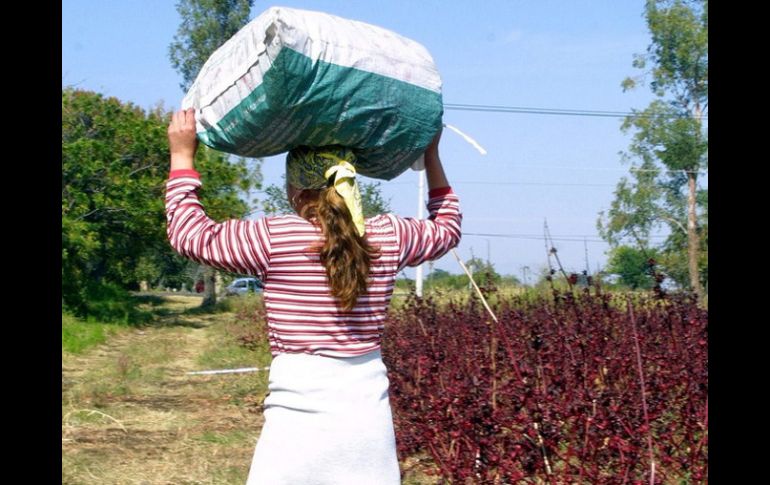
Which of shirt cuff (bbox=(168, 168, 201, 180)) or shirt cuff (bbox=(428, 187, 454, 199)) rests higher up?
shirt cuff (bbox=(168, 168, 201, 180))

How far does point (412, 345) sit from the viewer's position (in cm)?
688

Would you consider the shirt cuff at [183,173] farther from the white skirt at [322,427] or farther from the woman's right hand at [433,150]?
the woman's right hand at [433,150]

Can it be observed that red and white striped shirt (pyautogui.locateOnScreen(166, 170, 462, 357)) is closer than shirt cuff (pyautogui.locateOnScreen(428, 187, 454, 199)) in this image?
Yes

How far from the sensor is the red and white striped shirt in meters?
2.29

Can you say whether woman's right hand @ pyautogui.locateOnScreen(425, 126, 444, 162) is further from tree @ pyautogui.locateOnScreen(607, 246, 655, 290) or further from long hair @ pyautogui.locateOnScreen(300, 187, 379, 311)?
tree @ pyautogui.locateOnScreen(607, 246, 655, 290)

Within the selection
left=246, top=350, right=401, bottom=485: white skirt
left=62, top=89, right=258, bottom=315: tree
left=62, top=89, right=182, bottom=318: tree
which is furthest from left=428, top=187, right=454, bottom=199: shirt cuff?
left=62, top=89, right=182, bottom=318: tree

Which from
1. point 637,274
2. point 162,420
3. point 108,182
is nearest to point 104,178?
point 108,182

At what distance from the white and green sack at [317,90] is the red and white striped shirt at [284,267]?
0.20 metres

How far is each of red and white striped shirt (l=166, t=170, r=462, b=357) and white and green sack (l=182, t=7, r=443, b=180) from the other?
0.66 ft

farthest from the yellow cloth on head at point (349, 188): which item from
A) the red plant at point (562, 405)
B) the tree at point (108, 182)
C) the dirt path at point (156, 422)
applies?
the tree at point (108, 182)

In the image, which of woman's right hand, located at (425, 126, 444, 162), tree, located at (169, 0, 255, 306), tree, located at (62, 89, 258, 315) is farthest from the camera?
tree, located at (169, 0, 255, 306)

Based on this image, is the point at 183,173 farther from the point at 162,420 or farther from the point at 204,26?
the point at 204,26
